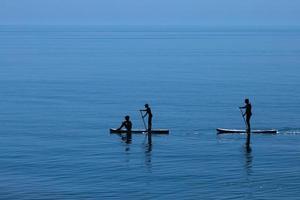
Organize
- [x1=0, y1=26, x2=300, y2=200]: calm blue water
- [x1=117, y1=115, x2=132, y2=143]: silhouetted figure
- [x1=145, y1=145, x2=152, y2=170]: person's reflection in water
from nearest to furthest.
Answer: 1. [x1=0, y1=26, x2=300, y2=200]: calm blue water
2. [x1=145, y1=145, x2=152, y2=170]: person's reflection in water
3. [x1=117, y1=115, x2=132, y2=143]: silhouetted figure

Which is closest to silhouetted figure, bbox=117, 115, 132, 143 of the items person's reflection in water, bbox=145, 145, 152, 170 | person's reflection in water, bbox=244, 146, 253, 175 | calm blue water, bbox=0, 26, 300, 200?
calm blue water, bbox=0, 26, 300, 200

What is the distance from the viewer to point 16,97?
83.8 m

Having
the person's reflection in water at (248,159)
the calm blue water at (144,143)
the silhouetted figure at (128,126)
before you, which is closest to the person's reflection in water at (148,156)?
the calm blue water at (144,143)

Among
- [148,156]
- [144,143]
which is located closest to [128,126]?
→ [144,143]

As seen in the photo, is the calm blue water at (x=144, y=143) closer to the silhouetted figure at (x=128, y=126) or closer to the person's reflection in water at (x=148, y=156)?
the person's reflection in water at (x=148, y=156)

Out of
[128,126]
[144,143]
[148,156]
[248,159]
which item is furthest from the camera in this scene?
[128,126]

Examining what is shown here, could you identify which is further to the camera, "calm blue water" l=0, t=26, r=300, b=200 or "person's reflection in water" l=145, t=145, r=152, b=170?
"person's reflection in water" l=145, t=145, r=152, b=170

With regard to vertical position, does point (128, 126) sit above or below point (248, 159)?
above

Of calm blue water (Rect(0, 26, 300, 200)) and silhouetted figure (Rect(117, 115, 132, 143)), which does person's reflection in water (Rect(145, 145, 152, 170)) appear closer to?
calm blue water (Rect(0, 26, 300, 200))

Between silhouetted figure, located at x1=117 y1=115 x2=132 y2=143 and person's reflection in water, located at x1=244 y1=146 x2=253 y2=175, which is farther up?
silhouetted figure, located at x1=117 y1=115 x2=132 y2=143

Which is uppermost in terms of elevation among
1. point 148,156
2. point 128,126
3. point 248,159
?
point 128,126

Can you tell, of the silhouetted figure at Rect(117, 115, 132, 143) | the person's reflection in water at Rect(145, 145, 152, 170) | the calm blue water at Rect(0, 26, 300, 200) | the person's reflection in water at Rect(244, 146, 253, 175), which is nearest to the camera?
the calm blue water at Rect(0, 26, 300, 200)

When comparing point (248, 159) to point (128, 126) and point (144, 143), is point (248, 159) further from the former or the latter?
point (128, 126)

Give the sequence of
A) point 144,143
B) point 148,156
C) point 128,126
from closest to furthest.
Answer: point 148,156 < point 144,143 < point 128,126
